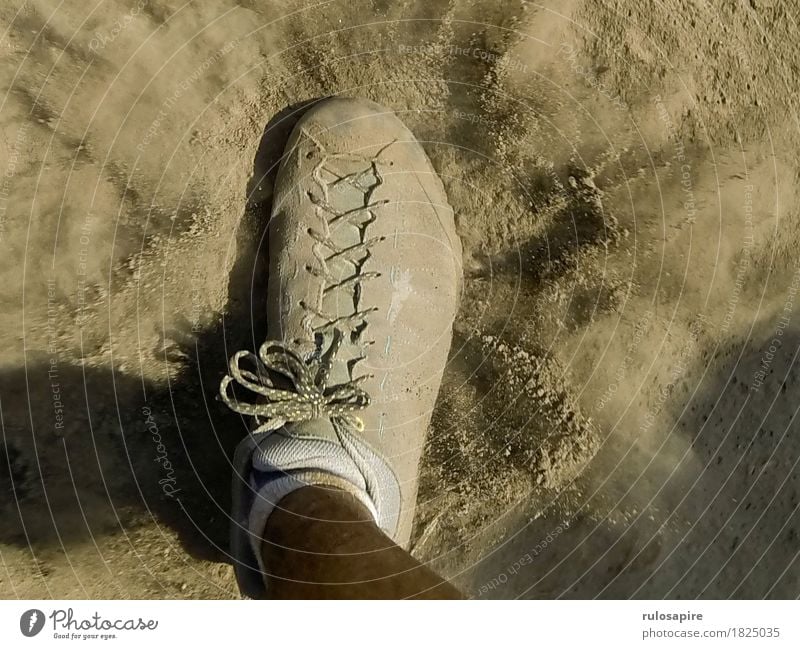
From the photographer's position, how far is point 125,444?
64 cm

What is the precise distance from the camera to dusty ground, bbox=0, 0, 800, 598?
0.62 m

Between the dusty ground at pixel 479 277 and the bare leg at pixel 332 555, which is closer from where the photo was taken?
the bare leg at pixel 332 555

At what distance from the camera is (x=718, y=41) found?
0.62 m

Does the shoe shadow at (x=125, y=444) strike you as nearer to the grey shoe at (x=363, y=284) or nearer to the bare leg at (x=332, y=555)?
the grey shoe at (x=363, y=284)

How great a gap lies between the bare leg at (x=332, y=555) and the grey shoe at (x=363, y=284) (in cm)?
9

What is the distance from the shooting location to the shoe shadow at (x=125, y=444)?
0.63m

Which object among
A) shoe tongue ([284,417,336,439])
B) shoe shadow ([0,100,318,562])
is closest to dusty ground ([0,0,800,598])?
shoe shadow ([0,100,318,562])

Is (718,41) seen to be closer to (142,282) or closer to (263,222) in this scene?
(263,222)

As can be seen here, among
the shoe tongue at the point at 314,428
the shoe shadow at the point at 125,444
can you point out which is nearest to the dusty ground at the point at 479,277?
the shoe shadow at the point at 125,444

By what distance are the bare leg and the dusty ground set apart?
155mm

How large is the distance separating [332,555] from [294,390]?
0.17 m
